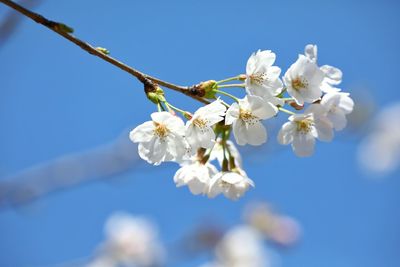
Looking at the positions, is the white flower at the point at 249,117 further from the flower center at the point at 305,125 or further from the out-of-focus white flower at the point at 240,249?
the out-of-focus white flower at the point at 240,249

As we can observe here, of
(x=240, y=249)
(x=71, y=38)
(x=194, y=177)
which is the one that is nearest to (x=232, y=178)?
(x=194, y=177)

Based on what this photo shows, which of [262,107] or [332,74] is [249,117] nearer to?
[262,107]

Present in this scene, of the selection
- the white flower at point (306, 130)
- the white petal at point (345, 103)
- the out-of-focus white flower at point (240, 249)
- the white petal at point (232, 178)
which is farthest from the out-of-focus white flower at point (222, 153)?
the out-of-focus white flower at point (240, 249)

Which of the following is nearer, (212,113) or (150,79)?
(150,79)

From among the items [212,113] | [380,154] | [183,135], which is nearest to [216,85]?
[212,113]

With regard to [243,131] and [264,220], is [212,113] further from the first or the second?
[264,220]
